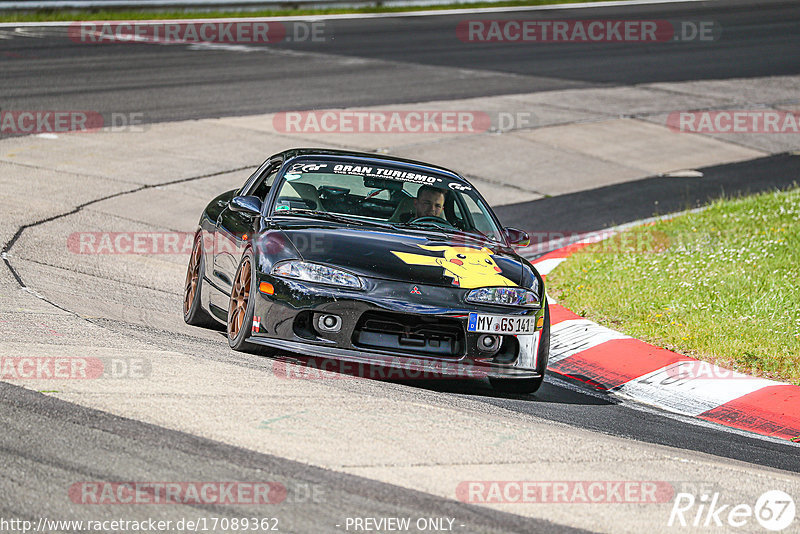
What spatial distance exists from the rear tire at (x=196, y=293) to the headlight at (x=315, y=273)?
5.41 feet

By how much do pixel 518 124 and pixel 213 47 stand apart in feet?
28.8

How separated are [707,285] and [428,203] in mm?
3165

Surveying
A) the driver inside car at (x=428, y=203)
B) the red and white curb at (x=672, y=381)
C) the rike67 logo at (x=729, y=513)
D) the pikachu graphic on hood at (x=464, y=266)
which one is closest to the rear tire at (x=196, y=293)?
the driver inside car at (x=428, y=203)

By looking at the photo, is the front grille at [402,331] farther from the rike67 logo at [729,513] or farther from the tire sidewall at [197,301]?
the rike67 logo at [729,513]

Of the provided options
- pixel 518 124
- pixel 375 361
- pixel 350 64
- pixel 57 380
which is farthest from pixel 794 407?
pixel 350 64

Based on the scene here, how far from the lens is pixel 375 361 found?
6555 millimetres

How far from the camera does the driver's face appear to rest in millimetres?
7957

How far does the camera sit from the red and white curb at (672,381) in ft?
23.6

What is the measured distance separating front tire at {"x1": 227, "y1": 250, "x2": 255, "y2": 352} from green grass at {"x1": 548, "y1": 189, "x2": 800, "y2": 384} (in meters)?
3.24

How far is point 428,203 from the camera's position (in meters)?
8.02

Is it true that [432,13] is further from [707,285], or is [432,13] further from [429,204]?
[429,204]

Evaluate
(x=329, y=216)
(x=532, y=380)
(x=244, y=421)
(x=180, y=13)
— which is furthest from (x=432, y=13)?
(x=244, y=421)

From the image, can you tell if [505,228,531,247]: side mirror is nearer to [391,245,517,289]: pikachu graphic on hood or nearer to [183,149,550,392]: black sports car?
[183,149,550,392]: black sports car

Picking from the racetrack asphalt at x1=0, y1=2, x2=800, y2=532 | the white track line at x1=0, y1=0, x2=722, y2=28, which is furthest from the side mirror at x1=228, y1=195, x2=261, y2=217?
the white track line at x1=0, y1=0, x2=722, y2=28
